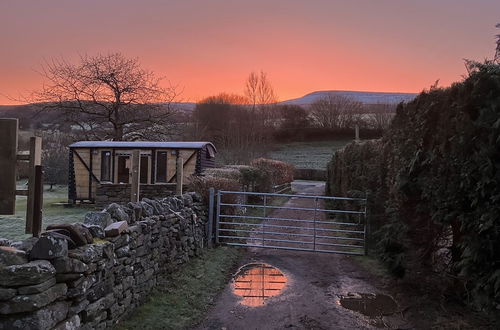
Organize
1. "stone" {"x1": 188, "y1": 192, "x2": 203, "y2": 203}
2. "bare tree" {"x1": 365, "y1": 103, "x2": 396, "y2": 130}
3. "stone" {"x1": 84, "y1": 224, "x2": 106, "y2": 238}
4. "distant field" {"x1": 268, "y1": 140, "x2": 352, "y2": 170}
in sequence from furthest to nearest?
"bare tree" {"x1": 365, "y1": 103, "x2": 396, "y2": 130} < "distant field" {"x1": 268, "y1": 140, "x2": 352, "y2": 170} < "stone" {"x1": 188, "y1": 192, "x2": 203, "y2": 203} < "stone" {"x1": 84, "y1": 224, "x2": 106, "y2": 238}

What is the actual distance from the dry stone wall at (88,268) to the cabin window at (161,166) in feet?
38.2

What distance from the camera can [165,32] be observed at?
1399 centimetres

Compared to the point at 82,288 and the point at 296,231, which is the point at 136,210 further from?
the point at 296,231

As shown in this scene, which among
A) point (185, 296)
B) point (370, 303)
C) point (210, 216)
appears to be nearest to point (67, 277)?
point (185, 296)

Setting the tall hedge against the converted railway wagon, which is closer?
the tall hedge

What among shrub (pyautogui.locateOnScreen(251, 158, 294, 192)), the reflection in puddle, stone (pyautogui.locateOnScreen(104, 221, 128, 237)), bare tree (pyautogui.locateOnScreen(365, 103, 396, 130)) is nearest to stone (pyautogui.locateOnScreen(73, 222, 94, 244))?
stone (pyautogui.locateOnScreen(104, 221, 128, 237))

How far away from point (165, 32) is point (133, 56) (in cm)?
1110

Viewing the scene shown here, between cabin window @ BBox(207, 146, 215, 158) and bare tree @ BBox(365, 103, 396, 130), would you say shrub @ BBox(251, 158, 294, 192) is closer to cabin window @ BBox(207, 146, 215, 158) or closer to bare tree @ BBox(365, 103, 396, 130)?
cabin window @ BBox(207, 146, 215, 158)

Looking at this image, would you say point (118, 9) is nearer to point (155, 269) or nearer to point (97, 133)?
point (155, 269)

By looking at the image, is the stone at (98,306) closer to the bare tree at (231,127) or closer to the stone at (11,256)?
the stone at (11,256)

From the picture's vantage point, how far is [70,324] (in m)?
3.56

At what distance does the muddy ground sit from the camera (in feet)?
16.2

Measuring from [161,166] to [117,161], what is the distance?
6.67ft

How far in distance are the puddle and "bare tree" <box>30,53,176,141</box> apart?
19.9 metres
